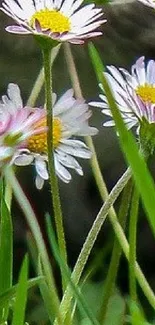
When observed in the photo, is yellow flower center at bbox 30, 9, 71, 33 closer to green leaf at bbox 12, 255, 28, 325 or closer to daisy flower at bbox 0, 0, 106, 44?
daisy flower at bbox 0, 0, 106, 44

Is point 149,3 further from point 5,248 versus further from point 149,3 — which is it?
point 5,248

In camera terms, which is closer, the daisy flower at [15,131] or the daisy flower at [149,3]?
the daisy flower at [15,131]

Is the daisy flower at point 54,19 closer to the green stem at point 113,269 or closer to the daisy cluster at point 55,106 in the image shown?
the daisy cluster at point 55,106

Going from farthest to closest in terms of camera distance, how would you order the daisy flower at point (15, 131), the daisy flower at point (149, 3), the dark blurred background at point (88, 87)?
the dark blurred background at point (88, 87), the daisy flower at point (149, 3), the daisy flower at point (15, 131)

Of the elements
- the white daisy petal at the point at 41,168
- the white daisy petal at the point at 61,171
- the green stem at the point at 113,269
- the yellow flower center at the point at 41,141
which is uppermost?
the yellow flower center at the point at 41,141

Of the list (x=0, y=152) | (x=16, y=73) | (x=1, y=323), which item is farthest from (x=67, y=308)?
(x=16, y=73)

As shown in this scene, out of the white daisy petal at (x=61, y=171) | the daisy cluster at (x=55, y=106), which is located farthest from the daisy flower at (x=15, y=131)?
the white daisy petal at (x=61, y=171)

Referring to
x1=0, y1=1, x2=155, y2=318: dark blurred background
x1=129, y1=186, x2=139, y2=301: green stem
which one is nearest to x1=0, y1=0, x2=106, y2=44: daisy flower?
x1=129, y1=186, x2=139, y2=301: green stem
